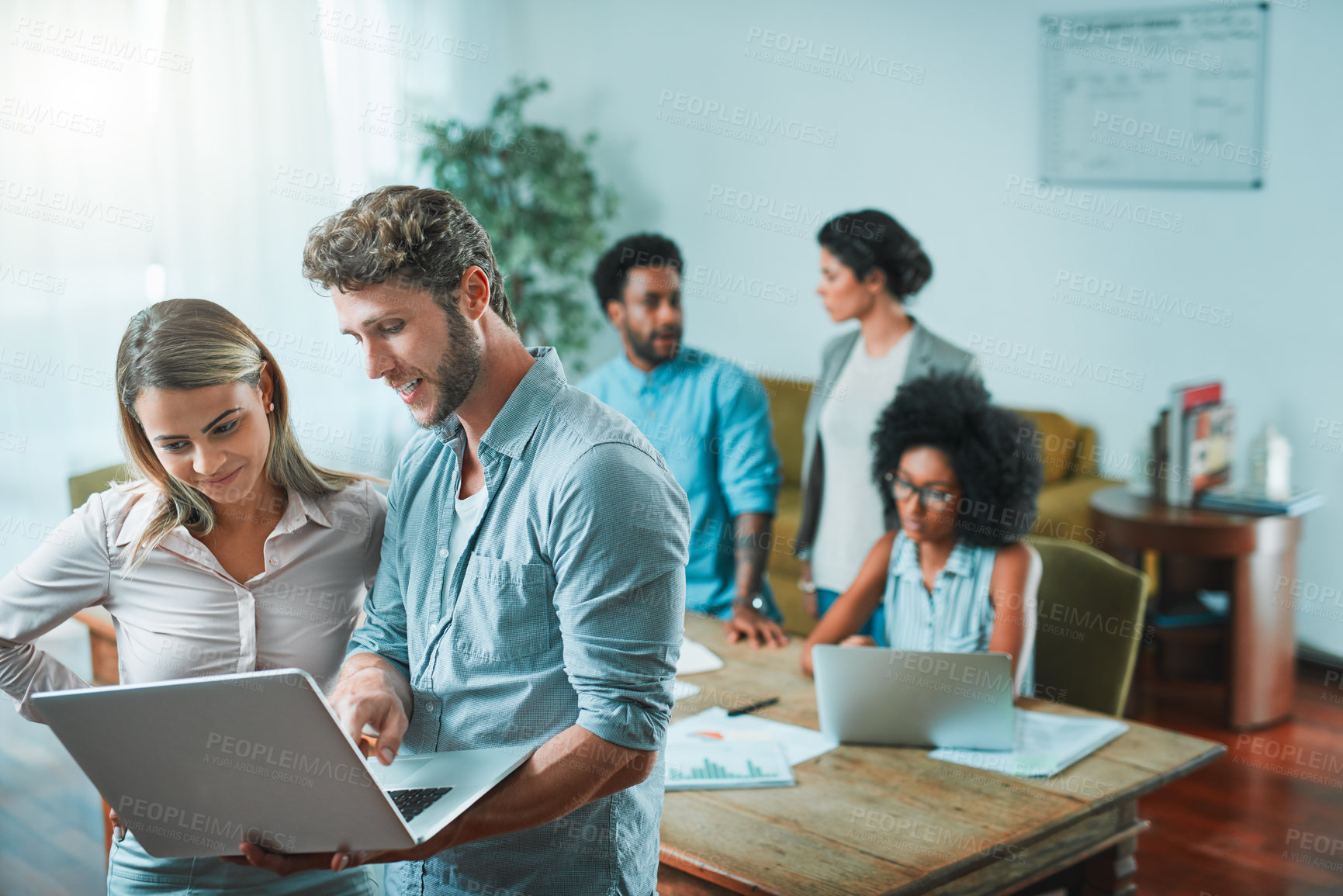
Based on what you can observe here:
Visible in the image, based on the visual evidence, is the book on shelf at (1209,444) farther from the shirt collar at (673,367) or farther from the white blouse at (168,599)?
the white blouse at (168,599)

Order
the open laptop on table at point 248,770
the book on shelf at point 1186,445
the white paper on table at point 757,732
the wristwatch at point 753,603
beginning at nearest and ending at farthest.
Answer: the open laptop on table at point 248,770 < the white paper on table at point 757,732 < the wristwatch at point 753,603 < the book on shelf at point 1186,445

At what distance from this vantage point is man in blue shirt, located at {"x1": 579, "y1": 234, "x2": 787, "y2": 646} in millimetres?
2656

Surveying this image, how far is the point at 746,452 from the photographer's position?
268 cm

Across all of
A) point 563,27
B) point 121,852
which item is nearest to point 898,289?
point 121,852

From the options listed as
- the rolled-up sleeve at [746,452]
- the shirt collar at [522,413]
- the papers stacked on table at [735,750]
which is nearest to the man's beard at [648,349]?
the rolled-up sleeve at [746,452]

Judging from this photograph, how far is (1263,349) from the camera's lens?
148 inches

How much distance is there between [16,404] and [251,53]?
1539mm

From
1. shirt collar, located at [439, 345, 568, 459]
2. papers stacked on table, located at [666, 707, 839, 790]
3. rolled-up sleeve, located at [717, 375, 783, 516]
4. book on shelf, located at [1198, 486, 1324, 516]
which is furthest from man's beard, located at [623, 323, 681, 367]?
book on shelf, located at [1198, 486, 1324, 516]

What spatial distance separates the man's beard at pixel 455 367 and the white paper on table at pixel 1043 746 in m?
1.03

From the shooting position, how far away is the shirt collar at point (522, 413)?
1.23 meters

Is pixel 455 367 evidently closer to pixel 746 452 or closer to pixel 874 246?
pixel 746 452

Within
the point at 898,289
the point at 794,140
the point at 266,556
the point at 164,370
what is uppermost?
the point at 794,140

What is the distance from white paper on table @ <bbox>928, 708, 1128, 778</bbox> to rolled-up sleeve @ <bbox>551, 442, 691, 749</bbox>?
0.83 meters

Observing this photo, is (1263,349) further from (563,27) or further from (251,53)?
(251,53)
